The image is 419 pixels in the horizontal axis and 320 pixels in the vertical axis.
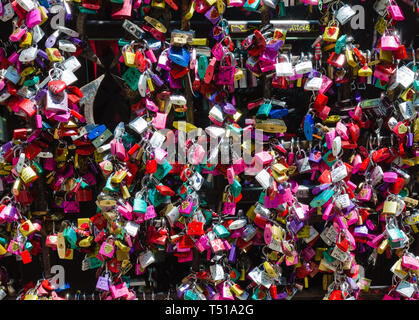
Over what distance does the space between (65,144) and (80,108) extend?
0.20 meters

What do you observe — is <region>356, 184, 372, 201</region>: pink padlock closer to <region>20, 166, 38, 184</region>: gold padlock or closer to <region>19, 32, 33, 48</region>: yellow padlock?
<region>20, 166, 38, 184</region>: gold padlock

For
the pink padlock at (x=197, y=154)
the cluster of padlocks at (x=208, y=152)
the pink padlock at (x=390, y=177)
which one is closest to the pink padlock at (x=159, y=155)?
the cluster of padlocks at (x=208, y=152)

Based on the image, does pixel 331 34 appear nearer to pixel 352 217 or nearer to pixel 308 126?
pixel 308 126

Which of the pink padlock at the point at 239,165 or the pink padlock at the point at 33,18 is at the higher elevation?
the pink padlock at the point at 33,18

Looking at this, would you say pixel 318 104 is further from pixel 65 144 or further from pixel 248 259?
pixel 65 144

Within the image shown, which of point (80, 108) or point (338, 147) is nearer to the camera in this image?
point (338, 147)

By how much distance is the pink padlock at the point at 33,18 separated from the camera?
64.1 inches

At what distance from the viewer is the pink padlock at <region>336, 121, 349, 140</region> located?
1795mm

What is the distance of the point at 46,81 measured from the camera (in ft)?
5.57

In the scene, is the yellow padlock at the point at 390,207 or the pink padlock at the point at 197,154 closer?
the pink padlock at the point at 197,154

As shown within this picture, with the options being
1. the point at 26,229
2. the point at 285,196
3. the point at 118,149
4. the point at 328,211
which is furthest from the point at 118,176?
the point at 328,211

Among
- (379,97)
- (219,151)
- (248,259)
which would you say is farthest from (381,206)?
(219,151)

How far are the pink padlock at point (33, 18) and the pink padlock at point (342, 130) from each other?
4.92 ft

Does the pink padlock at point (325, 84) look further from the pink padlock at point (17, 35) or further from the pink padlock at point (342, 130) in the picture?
the pink padlock at point (17, 35)
